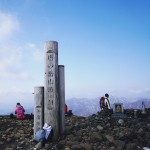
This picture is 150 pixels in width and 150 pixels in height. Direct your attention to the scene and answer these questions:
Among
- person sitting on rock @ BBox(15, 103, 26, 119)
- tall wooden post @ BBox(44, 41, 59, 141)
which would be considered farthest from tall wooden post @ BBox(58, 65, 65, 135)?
person sitting on rock @ BBox(15, 103, 26, 119)

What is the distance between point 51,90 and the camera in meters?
13.4

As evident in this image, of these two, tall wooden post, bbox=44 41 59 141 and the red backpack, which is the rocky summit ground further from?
the red backpack

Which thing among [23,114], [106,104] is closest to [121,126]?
[106,104]

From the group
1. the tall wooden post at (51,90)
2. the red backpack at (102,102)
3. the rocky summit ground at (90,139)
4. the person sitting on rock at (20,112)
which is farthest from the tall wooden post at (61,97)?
the red backpack at (102,102)

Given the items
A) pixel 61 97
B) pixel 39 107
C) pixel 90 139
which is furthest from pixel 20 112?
pixel 90 139

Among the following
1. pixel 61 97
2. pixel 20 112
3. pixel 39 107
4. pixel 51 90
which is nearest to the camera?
pixel 51 90

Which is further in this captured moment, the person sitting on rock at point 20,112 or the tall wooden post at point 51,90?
the person sitting on rock at point 20,112

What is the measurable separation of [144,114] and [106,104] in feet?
10.6

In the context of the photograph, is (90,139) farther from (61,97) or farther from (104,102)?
(104,102)

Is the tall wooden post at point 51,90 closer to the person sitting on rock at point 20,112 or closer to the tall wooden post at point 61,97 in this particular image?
the tall wooden post at point 61,97

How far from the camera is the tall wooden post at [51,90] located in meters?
13.3

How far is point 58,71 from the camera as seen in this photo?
13.7 metres

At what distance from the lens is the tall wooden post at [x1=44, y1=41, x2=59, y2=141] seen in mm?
13312

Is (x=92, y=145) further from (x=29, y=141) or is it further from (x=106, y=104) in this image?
(x=106, y=104)
